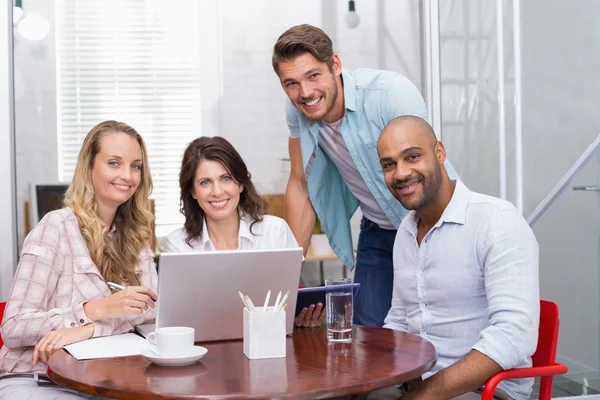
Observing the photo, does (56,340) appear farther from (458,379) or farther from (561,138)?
(561,138)

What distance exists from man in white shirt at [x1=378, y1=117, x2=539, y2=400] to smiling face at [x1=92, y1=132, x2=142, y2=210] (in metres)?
0.80

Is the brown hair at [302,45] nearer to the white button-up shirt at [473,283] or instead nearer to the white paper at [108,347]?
the white button-up shirt at [473,283]

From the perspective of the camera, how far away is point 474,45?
3.80m

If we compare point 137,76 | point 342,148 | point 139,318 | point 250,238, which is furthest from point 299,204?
point 137,76

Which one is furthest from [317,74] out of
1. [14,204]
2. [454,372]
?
[14,204]

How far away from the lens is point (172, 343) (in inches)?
62.2

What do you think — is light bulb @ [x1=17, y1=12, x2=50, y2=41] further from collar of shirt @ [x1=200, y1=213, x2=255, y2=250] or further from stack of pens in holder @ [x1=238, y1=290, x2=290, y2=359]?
stack of pens in holder @ [x1=238, y1=290, x2=290, y2=359]

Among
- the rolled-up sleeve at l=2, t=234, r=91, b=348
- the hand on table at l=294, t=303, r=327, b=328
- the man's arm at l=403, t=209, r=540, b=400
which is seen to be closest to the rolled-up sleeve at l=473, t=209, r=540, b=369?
the man's arm at l=403, t=209, r=540, b=400

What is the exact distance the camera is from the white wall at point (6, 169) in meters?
3.55

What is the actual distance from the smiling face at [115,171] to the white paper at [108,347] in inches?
20.9

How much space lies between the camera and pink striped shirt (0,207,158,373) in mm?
1967

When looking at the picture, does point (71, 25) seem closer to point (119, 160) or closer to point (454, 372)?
point (119, 160)

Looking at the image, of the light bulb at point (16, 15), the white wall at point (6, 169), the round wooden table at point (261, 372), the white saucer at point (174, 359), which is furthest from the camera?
the light bulb at point (16, 15)

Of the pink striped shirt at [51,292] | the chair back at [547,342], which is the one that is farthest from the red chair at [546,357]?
the pink striped shirt at [51,292]
